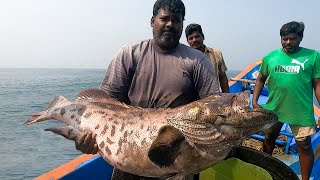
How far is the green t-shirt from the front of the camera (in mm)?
4938

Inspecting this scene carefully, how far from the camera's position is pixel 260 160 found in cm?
304

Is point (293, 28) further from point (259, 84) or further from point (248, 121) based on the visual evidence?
point (248, 121)

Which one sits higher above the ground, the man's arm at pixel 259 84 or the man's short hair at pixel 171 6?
the man's short hair at pixel 171 6

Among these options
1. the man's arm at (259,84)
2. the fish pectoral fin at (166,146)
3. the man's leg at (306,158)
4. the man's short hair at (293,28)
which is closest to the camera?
the fish pectoral fin at (166,146)

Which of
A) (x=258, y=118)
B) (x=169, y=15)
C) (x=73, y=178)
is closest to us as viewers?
(x=258, y=118)

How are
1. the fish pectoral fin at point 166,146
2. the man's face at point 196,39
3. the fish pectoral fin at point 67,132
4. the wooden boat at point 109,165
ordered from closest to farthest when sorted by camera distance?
the fish pectoral fin at point 166,146, the wooden boat at point 109,165, the fish pectoral fin at point 67,132, the man's face at point 196,39

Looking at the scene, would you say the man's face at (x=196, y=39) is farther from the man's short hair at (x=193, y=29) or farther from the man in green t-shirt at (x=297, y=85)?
the man in green t-shirt at (x=297, y=85)

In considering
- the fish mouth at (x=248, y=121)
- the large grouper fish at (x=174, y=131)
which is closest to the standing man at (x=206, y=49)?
the large grouper fish at (x=174, y=131)

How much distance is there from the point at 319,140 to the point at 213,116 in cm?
446

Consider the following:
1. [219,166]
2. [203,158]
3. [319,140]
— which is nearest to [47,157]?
[319,140]

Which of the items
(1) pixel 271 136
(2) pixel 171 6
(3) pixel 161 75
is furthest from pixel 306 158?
(2) pixel 171 6

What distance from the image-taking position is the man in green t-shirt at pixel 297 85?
4.92 meters

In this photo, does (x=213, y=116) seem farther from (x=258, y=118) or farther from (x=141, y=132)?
(x=141, y=132)

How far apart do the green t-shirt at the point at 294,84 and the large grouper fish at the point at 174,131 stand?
2.84m
